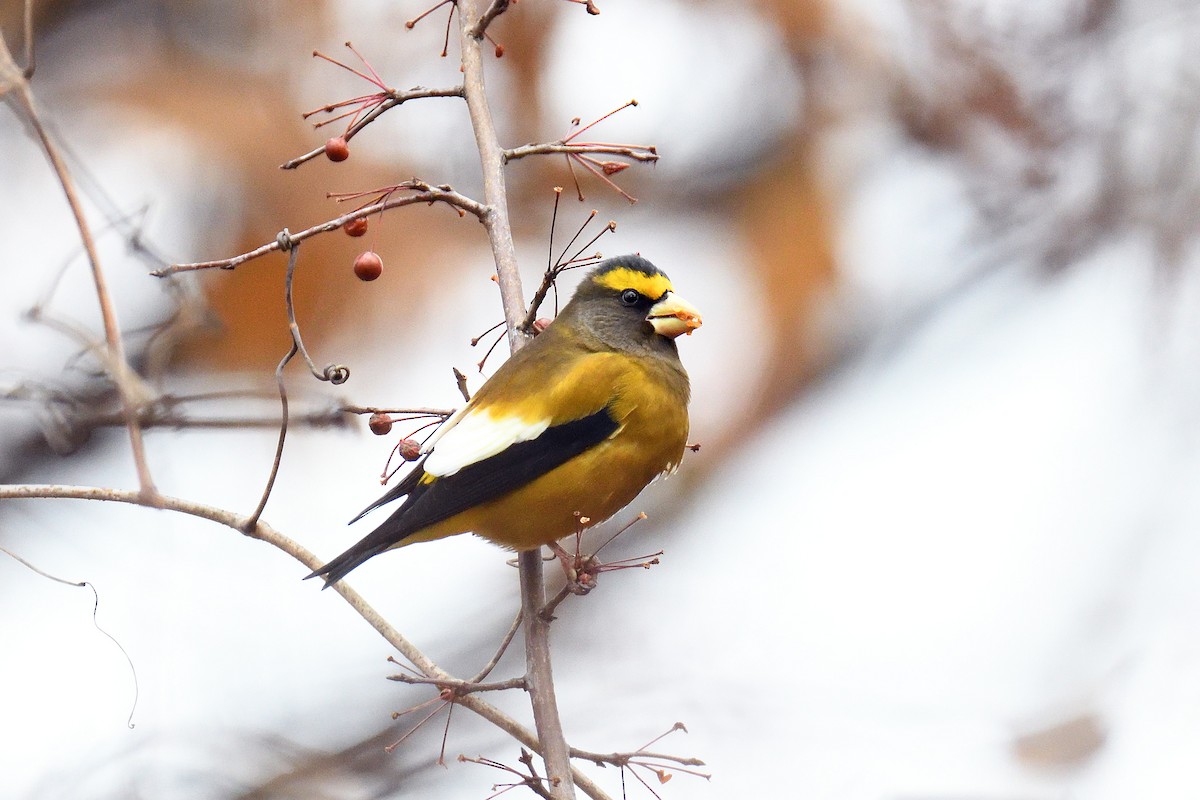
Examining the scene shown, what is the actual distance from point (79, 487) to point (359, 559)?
2.72 feet

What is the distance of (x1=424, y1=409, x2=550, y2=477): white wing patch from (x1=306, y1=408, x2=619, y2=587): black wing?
0.02 meters

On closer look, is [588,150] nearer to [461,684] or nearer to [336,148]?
[336,148]

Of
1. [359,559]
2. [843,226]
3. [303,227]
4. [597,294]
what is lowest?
[359,559]

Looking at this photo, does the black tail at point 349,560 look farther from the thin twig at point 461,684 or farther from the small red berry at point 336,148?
the small red berry at point 336,148

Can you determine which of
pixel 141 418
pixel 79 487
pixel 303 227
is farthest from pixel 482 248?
pixel 79 487

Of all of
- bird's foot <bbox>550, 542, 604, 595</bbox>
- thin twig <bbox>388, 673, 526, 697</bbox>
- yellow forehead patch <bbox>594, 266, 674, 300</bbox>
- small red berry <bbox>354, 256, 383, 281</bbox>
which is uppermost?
yellow forehead patch <bbox>594, 266, 674, 300</bbox>

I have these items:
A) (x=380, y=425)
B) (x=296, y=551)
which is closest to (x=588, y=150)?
(x=380, y=425)

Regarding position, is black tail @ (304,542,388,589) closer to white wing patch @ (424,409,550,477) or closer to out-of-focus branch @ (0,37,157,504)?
white wing patch @ (424,409,550,477)

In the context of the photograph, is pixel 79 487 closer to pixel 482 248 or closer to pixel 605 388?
pixel 605 388

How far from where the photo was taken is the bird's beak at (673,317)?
128 inches

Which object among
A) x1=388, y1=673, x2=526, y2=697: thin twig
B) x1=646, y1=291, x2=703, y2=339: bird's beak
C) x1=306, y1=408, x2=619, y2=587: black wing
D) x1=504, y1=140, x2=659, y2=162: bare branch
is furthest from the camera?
x1=646, y1=291, x2=703, y2=339: bird's beak

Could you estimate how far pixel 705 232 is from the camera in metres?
4.54

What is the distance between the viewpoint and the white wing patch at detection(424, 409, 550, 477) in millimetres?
3004

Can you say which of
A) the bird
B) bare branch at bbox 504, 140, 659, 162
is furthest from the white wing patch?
bare branch at bbox 504, 140, 659, 162
